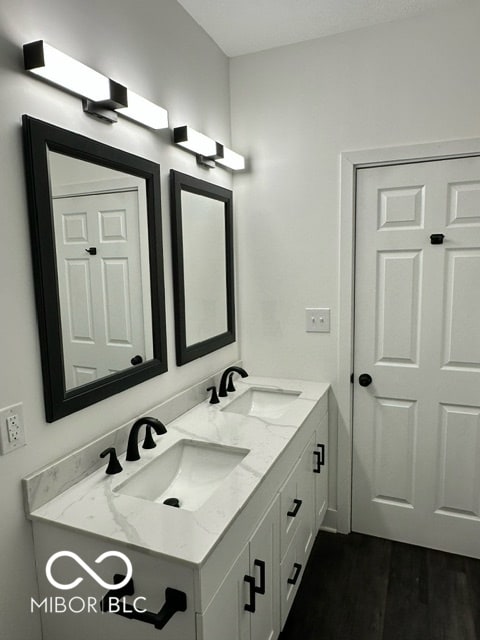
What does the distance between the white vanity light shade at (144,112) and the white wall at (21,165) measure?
53 millimetres

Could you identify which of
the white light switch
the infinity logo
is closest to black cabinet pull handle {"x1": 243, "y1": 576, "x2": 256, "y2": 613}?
the infinity logo

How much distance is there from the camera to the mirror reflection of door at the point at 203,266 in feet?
6.45

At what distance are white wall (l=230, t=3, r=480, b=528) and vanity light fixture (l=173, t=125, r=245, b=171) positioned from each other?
0.18 m

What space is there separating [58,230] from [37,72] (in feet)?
1.34

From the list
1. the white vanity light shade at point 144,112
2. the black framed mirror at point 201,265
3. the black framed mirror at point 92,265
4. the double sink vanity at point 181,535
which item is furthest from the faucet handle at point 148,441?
the white vanity light shade at point 144,112

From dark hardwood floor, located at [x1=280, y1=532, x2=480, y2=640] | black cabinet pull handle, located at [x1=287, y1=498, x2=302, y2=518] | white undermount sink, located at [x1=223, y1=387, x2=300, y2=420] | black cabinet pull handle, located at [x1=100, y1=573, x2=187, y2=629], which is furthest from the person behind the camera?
white undermount sink, located at [x1=223, y1=387, x2=300, y2=420]

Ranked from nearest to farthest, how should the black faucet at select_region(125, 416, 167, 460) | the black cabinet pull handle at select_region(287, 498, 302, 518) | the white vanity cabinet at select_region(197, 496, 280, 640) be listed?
the white vanity cabinet at select_region(197, 496, 280, 640)
the black faucet at select_region(125, 416, 167, 460)
the black cabinet pull handle at select_region(287, 498, 302, 518)

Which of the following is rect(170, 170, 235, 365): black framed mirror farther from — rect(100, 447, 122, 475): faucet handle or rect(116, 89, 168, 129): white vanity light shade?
rect(100, 447, 122, 475): faucet handle

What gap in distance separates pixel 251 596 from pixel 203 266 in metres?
1.36

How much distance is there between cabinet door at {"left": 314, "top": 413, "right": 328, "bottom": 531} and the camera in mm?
2107

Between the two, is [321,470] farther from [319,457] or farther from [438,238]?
[438,238]

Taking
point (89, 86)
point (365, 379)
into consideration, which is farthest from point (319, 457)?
point (89, 86)

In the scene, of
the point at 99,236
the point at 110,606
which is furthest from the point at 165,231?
the point at 110,606

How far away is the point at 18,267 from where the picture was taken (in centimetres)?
117
